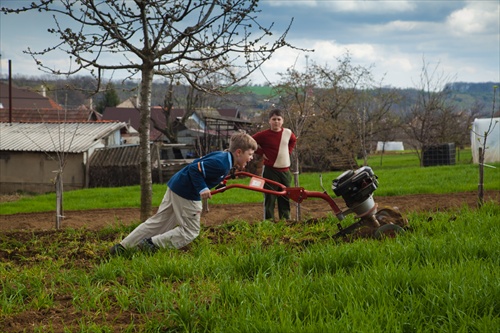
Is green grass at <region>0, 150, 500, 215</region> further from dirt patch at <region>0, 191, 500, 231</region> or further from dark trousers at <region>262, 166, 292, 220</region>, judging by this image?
dark trousers at <region>262, 166, 292, 220</region>

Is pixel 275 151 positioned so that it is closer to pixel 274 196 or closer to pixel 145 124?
pixel 274 196

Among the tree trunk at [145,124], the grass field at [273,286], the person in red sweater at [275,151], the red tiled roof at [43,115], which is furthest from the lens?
the red tiled roof at [43,115]

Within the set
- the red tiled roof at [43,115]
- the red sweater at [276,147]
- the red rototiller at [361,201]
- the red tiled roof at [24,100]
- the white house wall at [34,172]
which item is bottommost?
the white house wall at [34,172]

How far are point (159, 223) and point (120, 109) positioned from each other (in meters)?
57.3

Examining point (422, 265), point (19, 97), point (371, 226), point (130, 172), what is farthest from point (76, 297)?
point (19, 97)

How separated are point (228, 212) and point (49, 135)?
18943 millimetres

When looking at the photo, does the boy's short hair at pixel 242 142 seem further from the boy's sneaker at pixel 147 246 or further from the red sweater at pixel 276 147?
the red sweater at pixel 276 147

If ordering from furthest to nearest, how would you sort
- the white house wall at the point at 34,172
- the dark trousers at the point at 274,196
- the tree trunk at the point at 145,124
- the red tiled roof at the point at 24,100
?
the red tiled roof at the point at 24,100, the white house wall at the point at 34,172, the dark trousers at the point at 274,196, the tree trunk at the point at 145,124

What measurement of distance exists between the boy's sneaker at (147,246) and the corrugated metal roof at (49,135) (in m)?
21.2

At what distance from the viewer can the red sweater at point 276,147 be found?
29.9 feet

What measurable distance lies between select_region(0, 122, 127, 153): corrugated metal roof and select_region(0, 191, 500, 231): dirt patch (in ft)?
46.7

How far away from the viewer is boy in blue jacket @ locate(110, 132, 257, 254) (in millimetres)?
6598

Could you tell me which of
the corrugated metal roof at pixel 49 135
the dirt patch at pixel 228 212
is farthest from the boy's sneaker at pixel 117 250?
→ the corrugated metal roof at pixel 49 135

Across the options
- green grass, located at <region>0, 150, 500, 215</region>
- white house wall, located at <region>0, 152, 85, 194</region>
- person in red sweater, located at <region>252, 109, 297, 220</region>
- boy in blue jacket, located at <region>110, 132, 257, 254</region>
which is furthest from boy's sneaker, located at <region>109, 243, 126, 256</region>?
white house wall, located at <region>0, 152, 85, 194</region>
